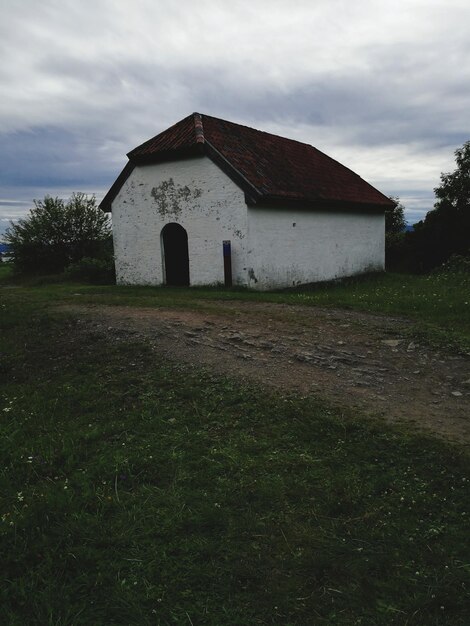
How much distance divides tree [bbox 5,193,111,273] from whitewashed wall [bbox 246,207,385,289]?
9.51 meters

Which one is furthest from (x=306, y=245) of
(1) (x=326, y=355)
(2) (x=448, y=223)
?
(2) (x=448, y=223)

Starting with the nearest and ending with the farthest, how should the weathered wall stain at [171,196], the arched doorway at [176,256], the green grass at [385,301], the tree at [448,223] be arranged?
the green grass at [385,301]
the weathered wall stain at [171,196]
the arched doorway at [176,256]
the tree at [448,223]

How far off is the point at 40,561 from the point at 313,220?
1470 centimetres

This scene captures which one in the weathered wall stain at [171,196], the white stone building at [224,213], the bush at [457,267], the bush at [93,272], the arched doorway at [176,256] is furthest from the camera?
the bush at [93,272]

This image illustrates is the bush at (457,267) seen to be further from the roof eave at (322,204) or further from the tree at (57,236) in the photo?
the tree at (57,236)

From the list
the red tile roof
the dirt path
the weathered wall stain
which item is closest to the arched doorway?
the weathered wall stain

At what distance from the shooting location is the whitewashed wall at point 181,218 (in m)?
14.1

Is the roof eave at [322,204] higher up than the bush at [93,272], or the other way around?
the roof eave at [322,204]

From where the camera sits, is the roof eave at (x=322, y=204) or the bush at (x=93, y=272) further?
the bush at (x=93, y=272)

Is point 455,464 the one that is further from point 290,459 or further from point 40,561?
point 40,561

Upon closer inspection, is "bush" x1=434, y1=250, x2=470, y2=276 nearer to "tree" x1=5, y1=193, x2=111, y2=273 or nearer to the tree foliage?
the tree foliage

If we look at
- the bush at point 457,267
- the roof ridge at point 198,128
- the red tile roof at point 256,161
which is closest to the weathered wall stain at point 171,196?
the red tile roof at point 256,161

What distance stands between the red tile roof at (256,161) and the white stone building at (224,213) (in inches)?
1.8

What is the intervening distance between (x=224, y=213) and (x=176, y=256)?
115 inches
